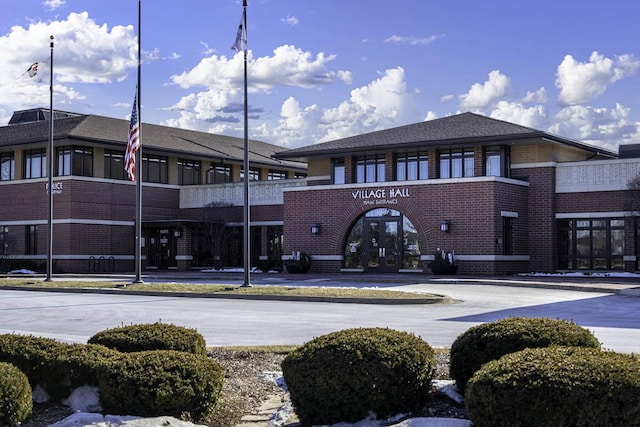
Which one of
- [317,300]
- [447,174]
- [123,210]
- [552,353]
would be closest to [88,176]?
[123,210]

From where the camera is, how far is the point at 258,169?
189 ft

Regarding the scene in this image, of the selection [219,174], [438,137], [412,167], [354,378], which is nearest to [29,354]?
[354,378]

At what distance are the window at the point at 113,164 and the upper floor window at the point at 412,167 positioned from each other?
1761 cm

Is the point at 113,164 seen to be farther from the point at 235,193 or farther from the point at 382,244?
the point at 382,244

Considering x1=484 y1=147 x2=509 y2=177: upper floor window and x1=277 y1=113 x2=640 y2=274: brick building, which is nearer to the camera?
x1=277 y1=113 x2=640 y2=274: brick building

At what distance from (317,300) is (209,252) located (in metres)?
26.2

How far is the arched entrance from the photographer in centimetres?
3997

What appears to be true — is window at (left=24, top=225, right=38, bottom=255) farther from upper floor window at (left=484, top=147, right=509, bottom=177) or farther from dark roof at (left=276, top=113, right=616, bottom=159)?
upper floor window at (left=484, top=147, right=509, bottom=177)

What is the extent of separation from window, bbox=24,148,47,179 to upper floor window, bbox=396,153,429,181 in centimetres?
2161

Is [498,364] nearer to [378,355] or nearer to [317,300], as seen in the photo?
[378,355]

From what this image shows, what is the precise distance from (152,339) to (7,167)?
46469 mm

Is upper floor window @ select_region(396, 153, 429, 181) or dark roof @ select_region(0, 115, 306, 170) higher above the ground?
dark roof @ select_region(0, 115, 306, 170)

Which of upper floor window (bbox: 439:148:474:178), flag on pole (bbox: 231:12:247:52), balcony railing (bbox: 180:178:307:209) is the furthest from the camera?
balcony railing (bbox: 180:178:307:209)

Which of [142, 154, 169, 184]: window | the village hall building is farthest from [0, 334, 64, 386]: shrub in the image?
[142, 154, 169, 184]: window
